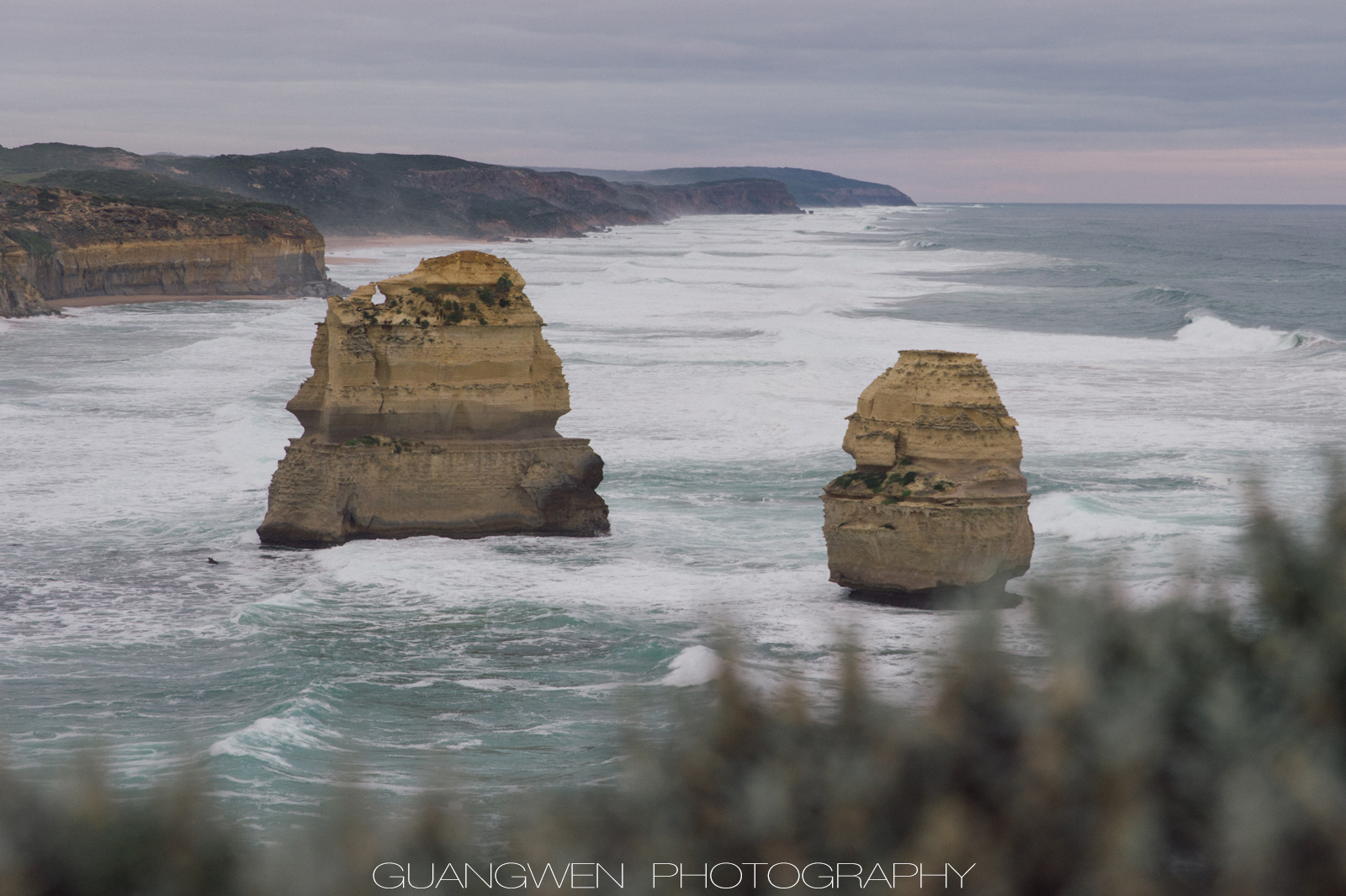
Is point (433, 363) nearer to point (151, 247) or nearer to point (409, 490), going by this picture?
point (409, 490)

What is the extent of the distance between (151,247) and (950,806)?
69.0m

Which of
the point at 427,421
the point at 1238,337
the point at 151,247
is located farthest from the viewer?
the point at 151,247

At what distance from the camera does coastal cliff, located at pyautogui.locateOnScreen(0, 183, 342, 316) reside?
62.9 m

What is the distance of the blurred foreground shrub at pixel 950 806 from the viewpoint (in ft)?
11.7

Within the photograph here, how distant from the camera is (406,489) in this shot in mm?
18422

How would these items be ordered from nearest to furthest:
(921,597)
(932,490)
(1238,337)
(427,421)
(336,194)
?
1. (932,490)
2. (921,597)
3. (427,421)
4. (1238,337)
5. (336,194)

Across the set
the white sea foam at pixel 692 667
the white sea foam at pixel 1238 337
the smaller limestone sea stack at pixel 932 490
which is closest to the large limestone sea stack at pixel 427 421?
the smaller limestone sea stack at pixel 932 490

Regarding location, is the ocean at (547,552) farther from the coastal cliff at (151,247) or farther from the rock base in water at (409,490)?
the coastal cliff at (151,247)

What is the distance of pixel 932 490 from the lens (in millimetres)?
14836

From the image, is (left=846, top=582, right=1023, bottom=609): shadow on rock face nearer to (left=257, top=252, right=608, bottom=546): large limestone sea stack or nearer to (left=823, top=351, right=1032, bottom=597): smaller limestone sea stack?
(left=823, top=351, right=1032, bottom=597): smaller limestone sea stack

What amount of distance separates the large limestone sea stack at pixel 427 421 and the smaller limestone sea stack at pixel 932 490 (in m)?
4.76

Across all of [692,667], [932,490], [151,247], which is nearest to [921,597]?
[932,490]

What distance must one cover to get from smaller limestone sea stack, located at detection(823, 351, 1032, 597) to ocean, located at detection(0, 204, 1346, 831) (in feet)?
1.61

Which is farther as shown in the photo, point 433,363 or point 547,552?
point 433,363
